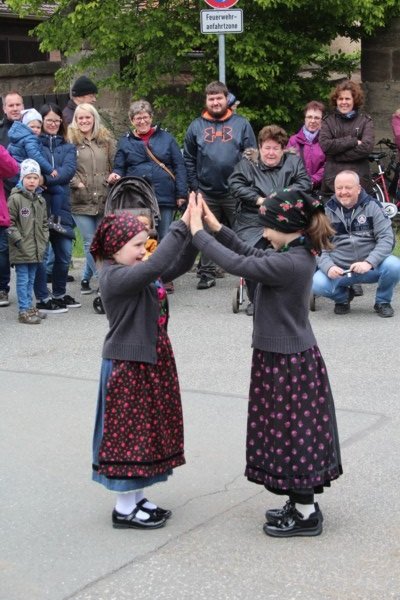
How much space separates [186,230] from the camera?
4699 millimetres

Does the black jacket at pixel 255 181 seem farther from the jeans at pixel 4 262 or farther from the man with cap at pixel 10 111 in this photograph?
the man with cap at pixel 10 111

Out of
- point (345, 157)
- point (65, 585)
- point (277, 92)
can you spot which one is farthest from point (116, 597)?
point (277, 92)

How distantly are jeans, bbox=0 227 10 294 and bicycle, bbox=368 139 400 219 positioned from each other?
460cm

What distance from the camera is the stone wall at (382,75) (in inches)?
552

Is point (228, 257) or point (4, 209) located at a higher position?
point (228, 257)

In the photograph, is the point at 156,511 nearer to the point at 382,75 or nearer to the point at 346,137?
the point at 346,137

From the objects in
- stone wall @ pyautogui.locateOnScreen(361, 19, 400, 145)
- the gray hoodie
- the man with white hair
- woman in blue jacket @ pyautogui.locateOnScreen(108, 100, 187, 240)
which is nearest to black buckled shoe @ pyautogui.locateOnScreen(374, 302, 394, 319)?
the man with white hair

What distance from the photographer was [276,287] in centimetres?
479

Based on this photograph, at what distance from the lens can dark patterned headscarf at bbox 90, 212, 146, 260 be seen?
4809 mm

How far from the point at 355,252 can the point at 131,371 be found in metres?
4.80

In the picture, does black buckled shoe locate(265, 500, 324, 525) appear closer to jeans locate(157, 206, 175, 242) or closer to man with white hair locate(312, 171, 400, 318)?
man with white hair locate(312, 171, 400, 318)

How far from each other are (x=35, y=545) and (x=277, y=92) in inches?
365

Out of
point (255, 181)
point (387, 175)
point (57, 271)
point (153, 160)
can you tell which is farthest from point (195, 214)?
point (387, 175)

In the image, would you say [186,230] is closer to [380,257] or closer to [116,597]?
[116,597]
